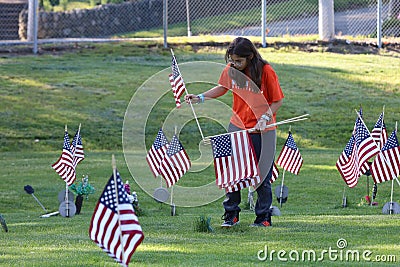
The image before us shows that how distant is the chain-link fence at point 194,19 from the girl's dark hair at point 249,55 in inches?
677

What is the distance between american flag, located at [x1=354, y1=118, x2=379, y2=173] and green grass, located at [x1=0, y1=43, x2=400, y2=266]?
0.72 m

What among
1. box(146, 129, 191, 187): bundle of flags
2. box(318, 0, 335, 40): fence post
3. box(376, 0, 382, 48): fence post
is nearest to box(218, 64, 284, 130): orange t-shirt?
box(146, 129, 191, 187): bundle of flags

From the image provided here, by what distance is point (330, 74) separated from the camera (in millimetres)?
25109

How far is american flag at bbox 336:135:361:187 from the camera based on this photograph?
1280 cm

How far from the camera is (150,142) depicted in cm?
2044

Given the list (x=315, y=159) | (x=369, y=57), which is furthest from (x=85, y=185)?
(x=369, y=57)

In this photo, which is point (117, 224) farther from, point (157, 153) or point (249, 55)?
point (157, 153)

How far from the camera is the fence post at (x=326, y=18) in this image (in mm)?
26578

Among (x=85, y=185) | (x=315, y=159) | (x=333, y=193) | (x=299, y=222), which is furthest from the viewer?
(x=315, y=159)

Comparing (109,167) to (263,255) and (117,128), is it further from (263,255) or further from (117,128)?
(263,255)

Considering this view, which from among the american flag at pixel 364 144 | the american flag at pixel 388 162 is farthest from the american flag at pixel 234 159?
the american flag at pixel 388 162

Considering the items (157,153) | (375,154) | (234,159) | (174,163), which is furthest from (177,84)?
(375,154)

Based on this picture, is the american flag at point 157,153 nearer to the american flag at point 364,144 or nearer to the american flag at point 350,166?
the american flag at point 364,144

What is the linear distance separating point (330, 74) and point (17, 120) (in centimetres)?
838
